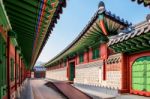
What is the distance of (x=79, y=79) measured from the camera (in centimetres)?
2767

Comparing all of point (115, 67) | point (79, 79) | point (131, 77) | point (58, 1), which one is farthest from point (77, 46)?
point (58, 1)

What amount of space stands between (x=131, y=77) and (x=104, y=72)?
4.18 m

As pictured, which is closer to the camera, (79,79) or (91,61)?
(91,61)

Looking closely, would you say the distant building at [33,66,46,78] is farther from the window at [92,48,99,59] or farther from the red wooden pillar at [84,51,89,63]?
the window at [92,48,99,59]

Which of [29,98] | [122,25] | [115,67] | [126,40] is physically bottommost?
[29,98]

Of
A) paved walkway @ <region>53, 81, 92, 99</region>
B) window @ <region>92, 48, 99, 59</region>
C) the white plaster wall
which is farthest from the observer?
window @ <region>92, 48, 99, 59</region>

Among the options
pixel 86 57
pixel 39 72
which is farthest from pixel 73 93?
pixel 39 72

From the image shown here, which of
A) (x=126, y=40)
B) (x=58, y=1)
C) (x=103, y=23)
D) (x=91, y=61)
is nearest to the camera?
(x=58, y=1)

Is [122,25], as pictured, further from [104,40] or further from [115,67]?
[115,67]

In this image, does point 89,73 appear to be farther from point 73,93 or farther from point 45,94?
point 45,94

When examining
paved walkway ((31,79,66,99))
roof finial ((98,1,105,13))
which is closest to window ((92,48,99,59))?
roof finial ((98,1,105,13))

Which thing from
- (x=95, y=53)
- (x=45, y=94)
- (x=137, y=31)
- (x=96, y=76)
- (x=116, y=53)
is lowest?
(x=45, y=94)

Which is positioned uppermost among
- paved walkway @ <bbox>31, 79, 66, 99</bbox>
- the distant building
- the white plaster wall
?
the white plaster wall

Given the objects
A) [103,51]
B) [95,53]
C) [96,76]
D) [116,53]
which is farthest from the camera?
[95,53]
